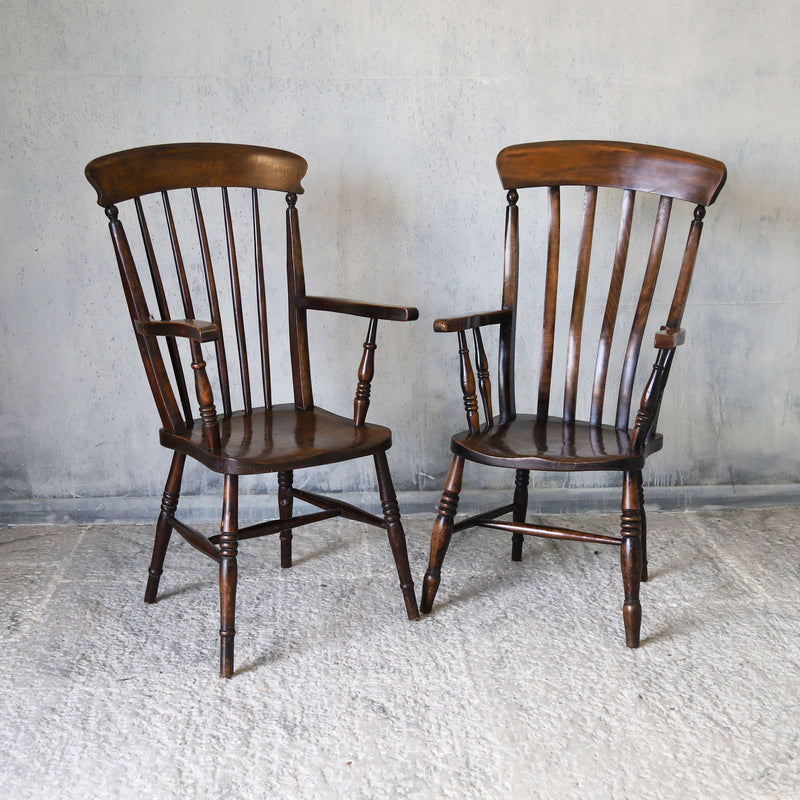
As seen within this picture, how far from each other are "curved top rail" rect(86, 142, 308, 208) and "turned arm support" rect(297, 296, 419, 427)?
14.2 inches

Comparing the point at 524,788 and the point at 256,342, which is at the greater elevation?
the point at 256,342

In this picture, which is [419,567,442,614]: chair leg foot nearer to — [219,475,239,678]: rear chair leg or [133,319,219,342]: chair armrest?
[219,475,239,678]: rear chair leg

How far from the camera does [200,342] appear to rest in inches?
67.0

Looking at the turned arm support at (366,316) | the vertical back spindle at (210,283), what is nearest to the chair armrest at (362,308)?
the turned arm support at (366,316)

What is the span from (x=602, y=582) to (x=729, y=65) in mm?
1618

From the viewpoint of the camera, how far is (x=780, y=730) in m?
1.67

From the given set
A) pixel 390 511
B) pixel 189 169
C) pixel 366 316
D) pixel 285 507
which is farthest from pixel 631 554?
pixel 189 169

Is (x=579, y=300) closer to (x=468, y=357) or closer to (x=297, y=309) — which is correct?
(x=468, y=357)

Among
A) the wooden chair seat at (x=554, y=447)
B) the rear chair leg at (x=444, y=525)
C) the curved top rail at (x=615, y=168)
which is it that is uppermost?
the curved top rail at (x=615, y=168)

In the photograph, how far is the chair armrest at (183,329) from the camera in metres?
1.70

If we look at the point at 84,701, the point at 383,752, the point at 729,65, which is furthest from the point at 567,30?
the point at 84,701

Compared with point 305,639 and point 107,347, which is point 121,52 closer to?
point 107,347

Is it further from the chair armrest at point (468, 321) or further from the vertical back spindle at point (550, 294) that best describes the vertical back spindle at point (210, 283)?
the vertical back spindle at point (550, 294)

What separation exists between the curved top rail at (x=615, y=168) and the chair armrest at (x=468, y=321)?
0.36 metres
